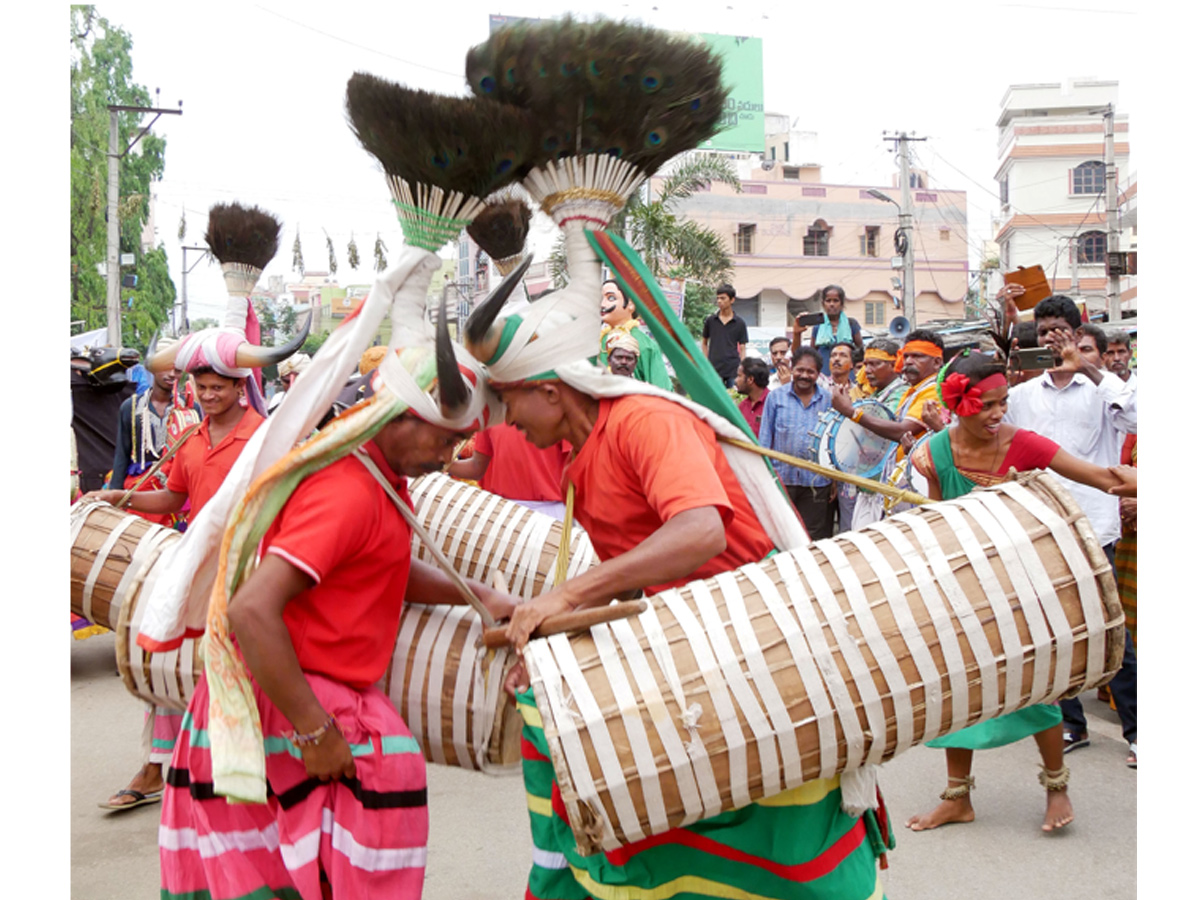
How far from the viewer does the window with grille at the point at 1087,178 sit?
48.8m

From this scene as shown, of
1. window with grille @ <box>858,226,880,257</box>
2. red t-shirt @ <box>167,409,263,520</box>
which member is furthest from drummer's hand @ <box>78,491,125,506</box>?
window with grille @ <box>858,226,880,257</box>

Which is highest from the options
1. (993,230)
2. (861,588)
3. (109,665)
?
(993,230)

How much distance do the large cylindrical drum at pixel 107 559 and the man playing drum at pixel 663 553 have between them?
1300 millimetres

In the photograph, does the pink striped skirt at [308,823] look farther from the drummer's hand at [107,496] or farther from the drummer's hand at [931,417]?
the drummer's hand at [931,417]

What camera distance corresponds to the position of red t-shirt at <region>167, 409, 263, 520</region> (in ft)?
13.3

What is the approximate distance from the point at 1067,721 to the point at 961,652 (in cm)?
360

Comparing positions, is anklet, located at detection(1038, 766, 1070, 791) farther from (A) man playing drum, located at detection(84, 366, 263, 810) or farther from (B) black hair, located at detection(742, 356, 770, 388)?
(B) black hair, located at detection(742, 356, 770, 388)

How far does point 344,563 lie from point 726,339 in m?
9.32

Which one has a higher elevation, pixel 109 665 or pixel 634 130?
pixel 634 130

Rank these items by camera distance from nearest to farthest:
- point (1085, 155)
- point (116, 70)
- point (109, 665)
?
1. point (109, 665)
2. point (116, 70)
3. point (1085, 155)

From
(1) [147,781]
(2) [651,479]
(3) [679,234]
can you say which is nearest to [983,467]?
(2) [651,479]

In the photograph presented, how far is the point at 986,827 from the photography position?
420 centimetres

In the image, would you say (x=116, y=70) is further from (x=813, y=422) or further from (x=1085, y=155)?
(x=1085, y=155)

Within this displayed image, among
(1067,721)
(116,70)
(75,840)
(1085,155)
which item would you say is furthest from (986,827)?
(1085,155)
